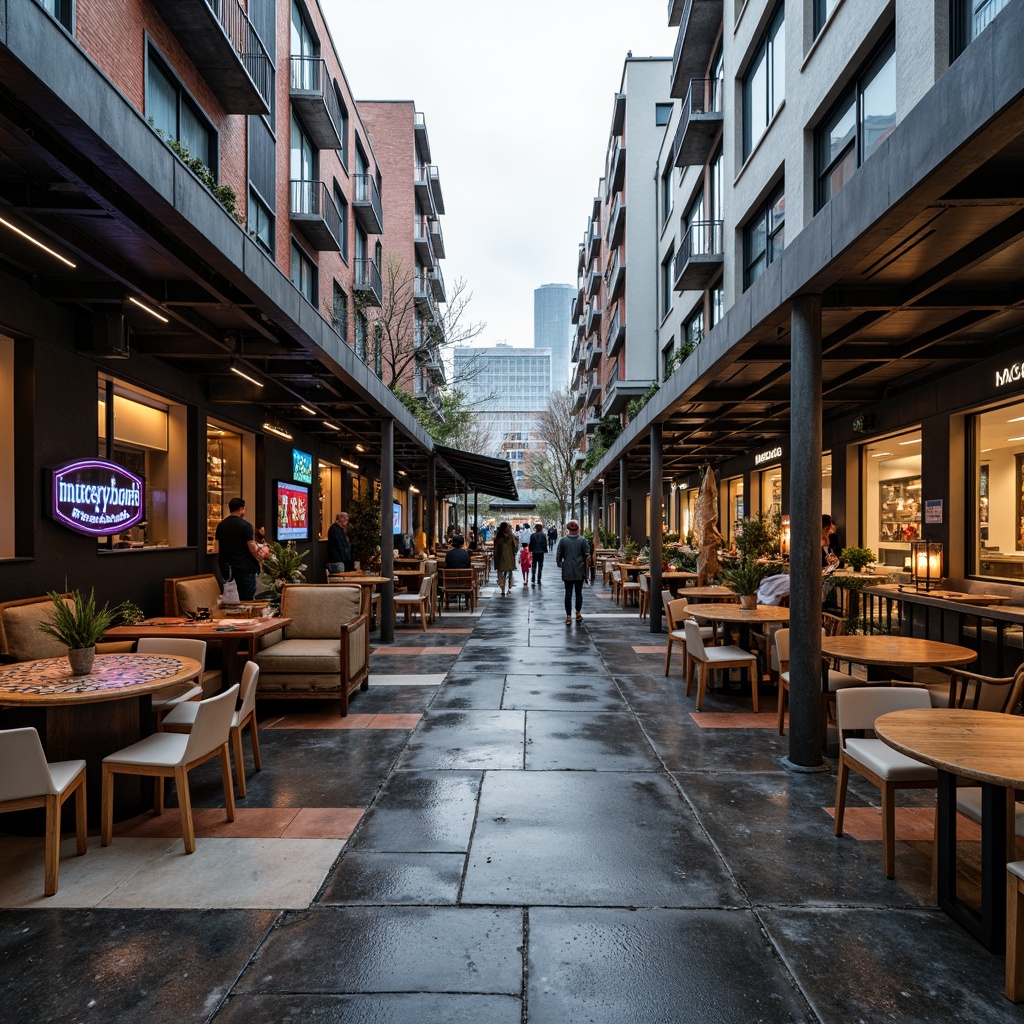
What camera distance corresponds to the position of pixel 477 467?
75.6 ft

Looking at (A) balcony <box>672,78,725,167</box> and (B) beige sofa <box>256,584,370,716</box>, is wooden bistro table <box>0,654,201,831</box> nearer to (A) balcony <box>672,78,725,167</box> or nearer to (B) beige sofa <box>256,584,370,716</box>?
(B) beige sofa <box>256,584,370,716</box>

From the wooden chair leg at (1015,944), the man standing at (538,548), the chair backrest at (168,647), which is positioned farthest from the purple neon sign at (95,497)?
the man standing at (538,548)

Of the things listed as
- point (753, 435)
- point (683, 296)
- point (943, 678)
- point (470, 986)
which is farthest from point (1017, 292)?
point (683, 296)

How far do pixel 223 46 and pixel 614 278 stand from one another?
2408 cm

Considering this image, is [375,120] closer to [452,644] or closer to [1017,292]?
[452,644]

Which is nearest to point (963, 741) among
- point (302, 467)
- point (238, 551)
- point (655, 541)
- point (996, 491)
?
point (996, 491)

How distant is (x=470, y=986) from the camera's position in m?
2.75

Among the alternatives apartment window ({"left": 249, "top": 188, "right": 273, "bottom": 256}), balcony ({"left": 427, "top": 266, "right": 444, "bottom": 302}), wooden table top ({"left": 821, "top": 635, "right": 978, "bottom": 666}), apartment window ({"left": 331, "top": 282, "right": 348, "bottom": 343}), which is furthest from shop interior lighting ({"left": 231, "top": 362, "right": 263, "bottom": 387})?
balcony ({"left": 427, "top": 266, "right": 444, "bottom": 302})

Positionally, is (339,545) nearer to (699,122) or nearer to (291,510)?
(291,510)

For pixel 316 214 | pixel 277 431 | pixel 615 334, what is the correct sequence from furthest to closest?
pixel 615 334, pixel 316 214, pixel 277 431

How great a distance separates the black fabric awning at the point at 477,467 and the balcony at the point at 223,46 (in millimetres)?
8920

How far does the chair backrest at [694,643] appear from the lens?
23.1 ft

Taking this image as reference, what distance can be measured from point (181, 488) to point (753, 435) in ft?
39.3

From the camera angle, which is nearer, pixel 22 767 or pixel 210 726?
pixel 22 767
